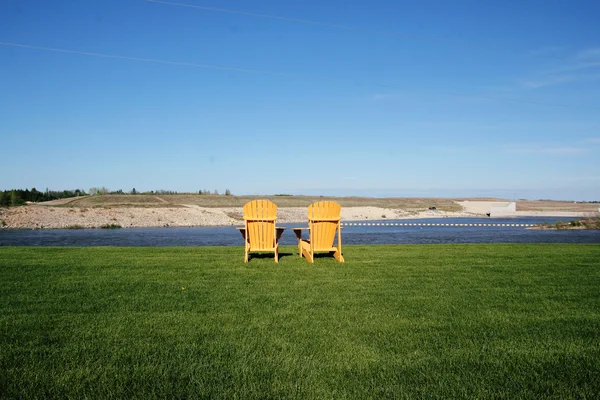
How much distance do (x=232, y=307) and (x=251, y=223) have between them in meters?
3.81

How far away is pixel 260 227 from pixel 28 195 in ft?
157

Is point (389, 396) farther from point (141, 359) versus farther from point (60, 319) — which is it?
point (60, 319)

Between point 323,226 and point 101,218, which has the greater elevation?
point 323,226

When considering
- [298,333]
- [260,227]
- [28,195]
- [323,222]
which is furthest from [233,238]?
[28,195]

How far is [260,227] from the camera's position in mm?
8125

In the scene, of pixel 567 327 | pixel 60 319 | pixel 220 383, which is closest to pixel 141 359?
pixel 220 383

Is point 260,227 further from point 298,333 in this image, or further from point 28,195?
point 28,195

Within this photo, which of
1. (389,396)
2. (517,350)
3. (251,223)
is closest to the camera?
(389,396)

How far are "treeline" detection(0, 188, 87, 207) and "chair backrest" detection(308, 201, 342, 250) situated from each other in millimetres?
37229

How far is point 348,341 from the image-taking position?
3.37m

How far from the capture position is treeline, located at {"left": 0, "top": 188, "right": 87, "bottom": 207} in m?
39.5

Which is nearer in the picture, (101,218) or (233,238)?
(233,238)

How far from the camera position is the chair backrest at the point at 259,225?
8117 millimetres

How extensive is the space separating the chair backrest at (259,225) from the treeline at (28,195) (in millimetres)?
36509
